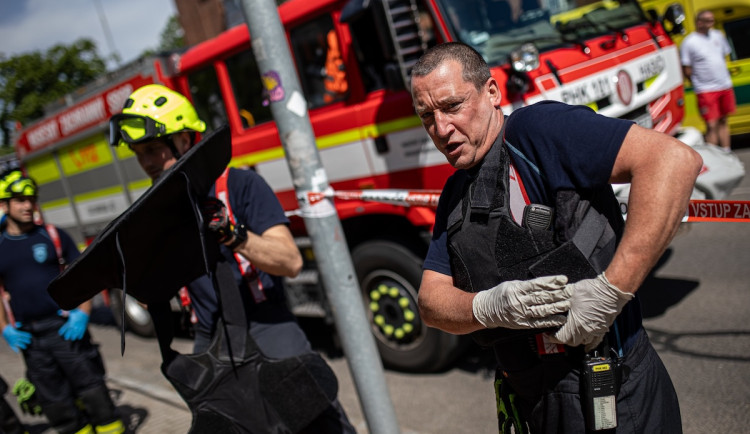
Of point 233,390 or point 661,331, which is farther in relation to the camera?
point 661,331

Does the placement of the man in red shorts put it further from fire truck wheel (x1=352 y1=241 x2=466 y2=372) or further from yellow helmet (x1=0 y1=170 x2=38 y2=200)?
yellow helmet (x1=0 y1=170 x2=38 y2=200)

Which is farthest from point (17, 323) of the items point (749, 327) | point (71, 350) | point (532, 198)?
point (749, 327)

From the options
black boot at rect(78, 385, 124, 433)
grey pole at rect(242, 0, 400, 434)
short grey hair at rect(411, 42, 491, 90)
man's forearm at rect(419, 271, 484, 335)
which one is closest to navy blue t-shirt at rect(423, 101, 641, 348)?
short grey hair at rect(411, 42, 491, 90)

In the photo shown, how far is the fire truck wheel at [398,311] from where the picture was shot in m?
4.42

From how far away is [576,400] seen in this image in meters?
1.70

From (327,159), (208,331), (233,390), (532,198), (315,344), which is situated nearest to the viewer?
(532,198)

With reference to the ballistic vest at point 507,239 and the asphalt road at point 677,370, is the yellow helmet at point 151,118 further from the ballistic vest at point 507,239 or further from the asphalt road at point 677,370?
the asphalt road at point 677,370

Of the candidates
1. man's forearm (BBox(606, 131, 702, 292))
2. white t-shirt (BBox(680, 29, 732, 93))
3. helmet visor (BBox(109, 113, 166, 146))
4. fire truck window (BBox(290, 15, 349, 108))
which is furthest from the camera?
white t-shirt (BBox(680, 29, 732, 93))

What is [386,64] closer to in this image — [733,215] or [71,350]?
[733,215]

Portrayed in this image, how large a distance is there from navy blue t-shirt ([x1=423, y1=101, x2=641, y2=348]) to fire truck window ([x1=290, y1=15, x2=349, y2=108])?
302 cm

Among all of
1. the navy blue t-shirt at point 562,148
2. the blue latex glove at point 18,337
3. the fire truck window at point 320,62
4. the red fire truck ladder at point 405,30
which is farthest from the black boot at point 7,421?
the navy blue t-shirt at point 562,148

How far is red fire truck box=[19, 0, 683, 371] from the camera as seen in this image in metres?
3.91

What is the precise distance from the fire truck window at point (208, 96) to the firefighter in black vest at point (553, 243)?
4.03 meters

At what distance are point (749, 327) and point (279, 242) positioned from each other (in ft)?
10.7
